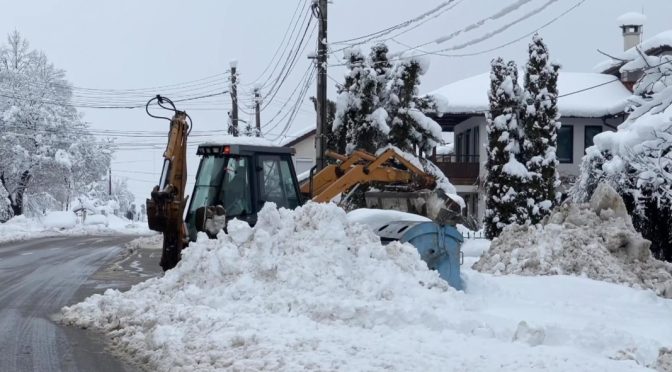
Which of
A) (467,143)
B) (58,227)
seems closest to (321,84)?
(467,143)

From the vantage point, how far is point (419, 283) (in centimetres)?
1070

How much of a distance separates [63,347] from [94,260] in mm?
13294

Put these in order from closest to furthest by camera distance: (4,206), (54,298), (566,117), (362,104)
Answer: (54,298) < (362,104) < (566,117) < (4,206)

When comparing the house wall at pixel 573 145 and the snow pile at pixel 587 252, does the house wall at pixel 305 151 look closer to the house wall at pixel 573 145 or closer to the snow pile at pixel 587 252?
the house wall at pixel 573 145

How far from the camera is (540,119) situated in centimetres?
2936

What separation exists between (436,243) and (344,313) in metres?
3.82

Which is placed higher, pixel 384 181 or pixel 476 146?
pixel 476 146

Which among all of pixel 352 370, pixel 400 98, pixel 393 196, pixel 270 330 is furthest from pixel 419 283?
pixel 400 98

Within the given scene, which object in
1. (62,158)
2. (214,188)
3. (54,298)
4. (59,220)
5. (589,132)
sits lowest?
(59,220)

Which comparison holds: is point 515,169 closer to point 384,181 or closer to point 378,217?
point 384,181

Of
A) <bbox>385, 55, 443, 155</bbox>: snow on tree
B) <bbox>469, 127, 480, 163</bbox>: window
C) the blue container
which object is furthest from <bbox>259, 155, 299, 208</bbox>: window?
<bbox>469, 127, 480, 163</bbox>: window

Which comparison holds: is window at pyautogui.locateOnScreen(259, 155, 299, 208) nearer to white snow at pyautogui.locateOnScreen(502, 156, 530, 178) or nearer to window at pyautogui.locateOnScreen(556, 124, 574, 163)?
white snow at pyautogui.locateOnScreen(502, 156, 530, 178)

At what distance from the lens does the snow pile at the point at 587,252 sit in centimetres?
1428

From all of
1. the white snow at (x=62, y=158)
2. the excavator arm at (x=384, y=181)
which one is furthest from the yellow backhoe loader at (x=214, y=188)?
the white snow at (x=62, y=158)
